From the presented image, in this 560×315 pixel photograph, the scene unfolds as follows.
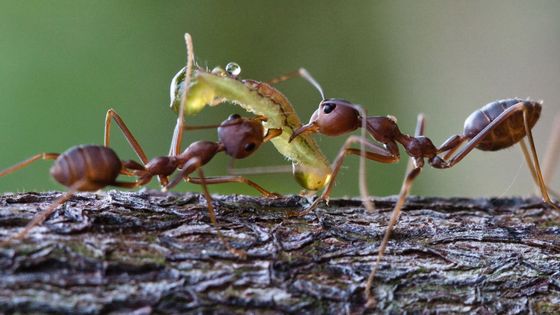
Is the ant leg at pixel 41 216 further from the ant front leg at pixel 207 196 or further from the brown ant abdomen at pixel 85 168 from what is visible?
the ant front leg at pixel 207 196

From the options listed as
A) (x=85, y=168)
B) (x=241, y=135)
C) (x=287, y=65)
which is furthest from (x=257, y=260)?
(x=287, y=65)

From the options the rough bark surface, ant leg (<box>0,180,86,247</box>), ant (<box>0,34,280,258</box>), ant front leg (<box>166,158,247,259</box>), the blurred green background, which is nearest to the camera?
the rough bark surface

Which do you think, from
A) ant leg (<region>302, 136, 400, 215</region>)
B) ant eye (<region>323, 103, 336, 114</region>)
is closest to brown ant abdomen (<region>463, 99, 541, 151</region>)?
ant leg (<region>302, 136, 400, 215</region>)

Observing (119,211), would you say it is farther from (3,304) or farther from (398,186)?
(398,186)

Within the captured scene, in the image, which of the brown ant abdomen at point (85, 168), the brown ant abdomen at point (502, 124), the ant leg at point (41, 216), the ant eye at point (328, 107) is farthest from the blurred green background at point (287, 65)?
the ant leg at point (41, 216)

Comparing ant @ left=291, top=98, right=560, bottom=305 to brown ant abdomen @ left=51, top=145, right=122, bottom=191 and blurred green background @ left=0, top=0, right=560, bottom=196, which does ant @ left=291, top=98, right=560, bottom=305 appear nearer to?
blurred green background @ left=0, top=0, right=560, bottom=196
